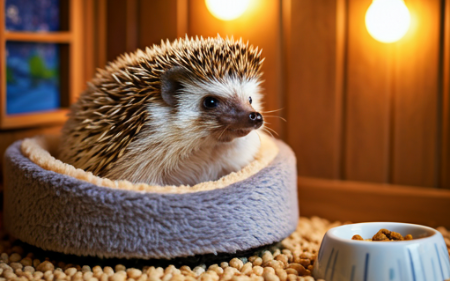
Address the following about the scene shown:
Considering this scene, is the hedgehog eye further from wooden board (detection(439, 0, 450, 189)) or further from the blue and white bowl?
wooden board (detection(439, 0, 450, 189))

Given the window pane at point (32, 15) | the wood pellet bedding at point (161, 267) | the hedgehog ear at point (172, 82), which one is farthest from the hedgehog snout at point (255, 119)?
the window pane at point (32, 15)

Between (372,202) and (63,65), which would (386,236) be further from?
(63,65)

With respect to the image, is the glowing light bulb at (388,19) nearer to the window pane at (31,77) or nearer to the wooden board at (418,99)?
the wooden board at (418,99)

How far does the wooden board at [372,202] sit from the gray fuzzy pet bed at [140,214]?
0.64m

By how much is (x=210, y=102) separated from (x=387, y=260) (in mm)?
751

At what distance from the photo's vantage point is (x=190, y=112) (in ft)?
5.16

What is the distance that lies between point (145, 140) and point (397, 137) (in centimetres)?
111

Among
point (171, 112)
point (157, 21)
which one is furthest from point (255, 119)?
point (157, 21)

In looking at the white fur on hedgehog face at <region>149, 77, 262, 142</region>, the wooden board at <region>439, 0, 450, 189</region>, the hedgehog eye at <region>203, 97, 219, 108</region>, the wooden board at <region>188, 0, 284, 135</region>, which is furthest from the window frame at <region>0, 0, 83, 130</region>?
the wooden board at <region>439, 0, 450, 189</region>

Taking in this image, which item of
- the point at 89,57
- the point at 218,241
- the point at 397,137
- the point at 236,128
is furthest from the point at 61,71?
the point at 397,137

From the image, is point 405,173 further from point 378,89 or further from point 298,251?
point 298,251

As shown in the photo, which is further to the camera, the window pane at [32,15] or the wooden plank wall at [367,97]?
the window pane at [32,15]

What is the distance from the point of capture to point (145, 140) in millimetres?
1549

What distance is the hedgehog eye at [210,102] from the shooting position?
1572mm
